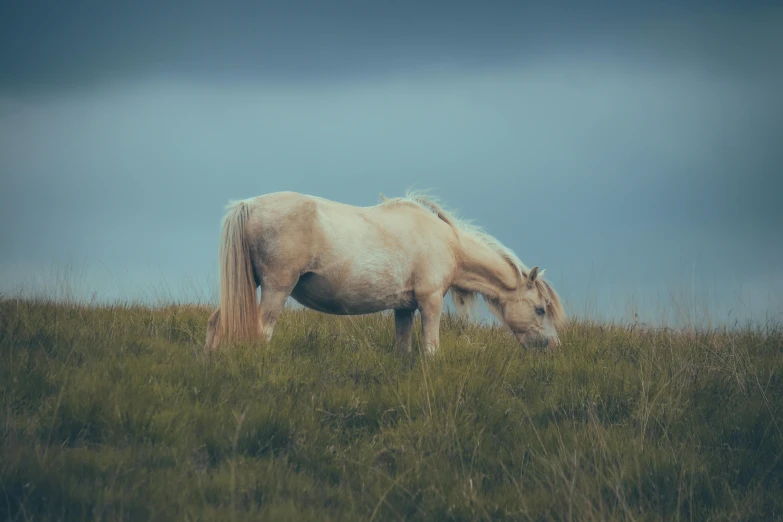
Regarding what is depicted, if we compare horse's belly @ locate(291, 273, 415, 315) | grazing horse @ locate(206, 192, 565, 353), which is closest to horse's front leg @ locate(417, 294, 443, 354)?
grazing horse @ locate(206, 192, 565, 353)

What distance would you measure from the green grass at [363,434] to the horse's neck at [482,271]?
4.83 feet

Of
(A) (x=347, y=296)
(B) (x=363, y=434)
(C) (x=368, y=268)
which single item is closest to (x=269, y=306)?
(A) (x=347, y=296)

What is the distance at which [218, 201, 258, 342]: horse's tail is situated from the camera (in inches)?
264

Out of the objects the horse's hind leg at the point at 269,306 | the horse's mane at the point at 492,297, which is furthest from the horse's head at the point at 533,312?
the horse's hind leg at the point at 269,306

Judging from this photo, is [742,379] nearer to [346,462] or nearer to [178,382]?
[346,462]

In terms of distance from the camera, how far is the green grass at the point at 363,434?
12.4 ft

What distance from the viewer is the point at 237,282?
22.3 feet

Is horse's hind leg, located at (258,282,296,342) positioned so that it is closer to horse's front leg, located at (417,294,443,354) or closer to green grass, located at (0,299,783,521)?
green grass, located at (0,299,783,521)

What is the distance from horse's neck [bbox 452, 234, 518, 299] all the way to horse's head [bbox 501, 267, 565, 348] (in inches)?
6.9

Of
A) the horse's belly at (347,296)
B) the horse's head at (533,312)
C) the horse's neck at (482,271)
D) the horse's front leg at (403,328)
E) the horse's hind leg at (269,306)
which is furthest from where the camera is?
the horse's head at (533,312)

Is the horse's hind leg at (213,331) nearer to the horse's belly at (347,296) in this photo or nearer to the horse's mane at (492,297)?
the horse's belly at (347,296)

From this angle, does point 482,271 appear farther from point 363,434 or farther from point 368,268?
point 363,434

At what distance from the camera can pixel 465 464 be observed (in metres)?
4.56

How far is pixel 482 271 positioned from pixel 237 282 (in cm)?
328
